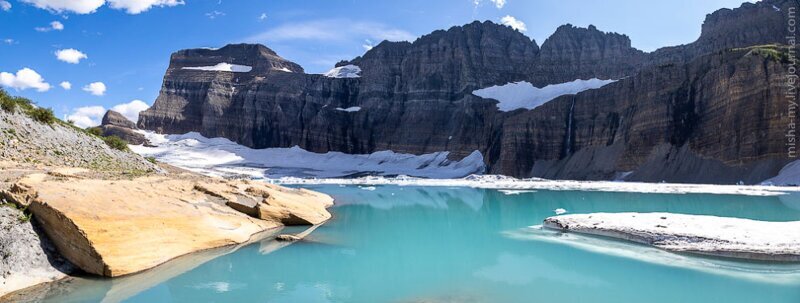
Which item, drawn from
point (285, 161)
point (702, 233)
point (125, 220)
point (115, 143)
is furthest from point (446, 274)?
point (285, 161)

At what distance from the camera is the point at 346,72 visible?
158 metres

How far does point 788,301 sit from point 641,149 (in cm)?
6682

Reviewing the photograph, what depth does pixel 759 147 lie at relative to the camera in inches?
2121

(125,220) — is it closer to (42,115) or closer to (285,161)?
(42,115)

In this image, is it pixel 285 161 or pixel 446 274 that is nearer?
pixel 446 274

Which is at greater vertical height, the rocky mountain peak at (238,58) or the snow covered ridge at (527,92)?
the rocky mountain peak at (238,58)

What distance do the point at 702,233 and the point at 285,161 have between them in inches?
4809

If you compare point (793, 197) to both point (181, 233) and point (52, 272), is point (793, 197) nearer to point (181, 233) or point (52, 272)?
point (181, 233)

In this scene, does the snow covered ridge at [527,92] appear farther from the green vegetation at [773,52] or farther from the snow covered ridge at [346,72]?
the green vegetation at [773,52]

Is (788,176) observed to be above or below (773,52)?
below

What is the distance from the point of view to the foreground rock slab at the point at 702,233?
47.4ft

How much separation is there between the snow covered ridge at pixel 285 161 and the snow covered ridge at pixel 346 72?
28.1 metres

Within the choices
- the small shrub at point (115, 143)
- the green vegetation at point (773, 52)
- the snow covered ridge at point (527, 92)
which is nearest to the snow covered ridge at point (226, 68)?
the snow covered ridge at point (527, 92)

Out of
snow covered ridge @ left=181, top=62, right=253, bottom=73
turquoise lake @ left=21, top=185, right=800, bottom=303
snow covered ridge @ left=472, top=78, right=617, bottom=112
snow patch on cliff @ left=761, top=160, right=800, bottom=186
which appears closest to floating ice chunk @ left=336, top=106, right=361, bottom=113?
snow covered ridge @ left=472, top=78, right=617, bottom=112
